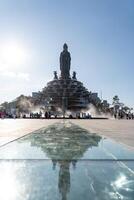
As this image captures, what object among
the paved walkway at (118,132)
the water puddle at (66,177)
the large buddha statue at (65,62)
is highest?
A: the large buddha statue at (65,62)

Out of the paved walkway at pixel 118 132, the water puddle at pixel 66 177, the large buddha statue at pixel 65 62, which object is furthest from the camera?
the large buddha statue at pixel 65 62

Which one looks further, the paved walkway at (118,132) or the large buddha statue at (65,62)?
the large buddha statue at (65,62)

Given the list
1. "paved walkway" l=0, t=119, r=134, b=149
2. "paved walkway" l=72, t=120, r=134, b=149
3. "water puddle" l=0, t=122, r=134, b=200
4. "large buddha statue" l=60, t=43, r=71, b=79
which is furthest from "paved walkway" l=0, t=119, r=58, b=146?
"large buddha statue" l=60, t=43, r=71, b=79

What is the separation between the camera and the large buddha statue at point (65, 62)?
346 feet

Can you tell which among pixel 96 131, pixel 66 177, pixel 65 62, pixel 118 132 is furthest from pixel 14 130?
pixel 65 62

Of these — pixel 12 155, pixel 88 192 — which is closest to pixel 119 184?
pixel 88 192

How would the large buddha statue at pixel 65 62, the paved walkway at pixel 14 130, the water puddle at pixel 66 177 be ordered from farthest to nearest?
the large buddha statue at pixel 65 62
the paved walkway at pixel 14 130
the water puddle at pixel 66 177

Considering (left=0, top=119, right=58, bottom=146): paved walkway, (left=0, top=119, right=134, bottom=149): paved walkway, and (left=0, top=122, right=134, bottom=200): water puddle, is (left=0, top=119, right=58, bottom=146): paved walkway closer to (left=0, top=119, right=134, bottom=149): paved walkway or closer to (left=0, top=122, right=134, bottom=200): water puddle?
(left=0, top=119, right=134, bottom=149): paved walkway

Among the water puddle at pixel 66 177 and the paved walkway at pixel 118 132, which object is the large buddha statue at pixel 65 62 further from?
the water puddle at pixel 66 177

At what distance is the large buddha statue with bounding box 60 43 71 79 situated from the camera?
10531 cm

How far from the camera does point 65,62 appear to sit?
106375 mm

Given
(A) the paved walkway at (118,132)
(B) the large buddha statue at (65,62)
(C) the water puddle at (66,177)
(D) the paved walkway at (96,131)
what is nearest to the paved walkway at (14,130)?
(D) the paved walkway at (96,131)

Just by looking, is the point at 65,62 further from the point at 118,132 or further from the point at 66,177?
→ the point at 66,177

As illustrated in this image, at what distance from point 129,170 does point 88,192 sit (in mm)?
2089
